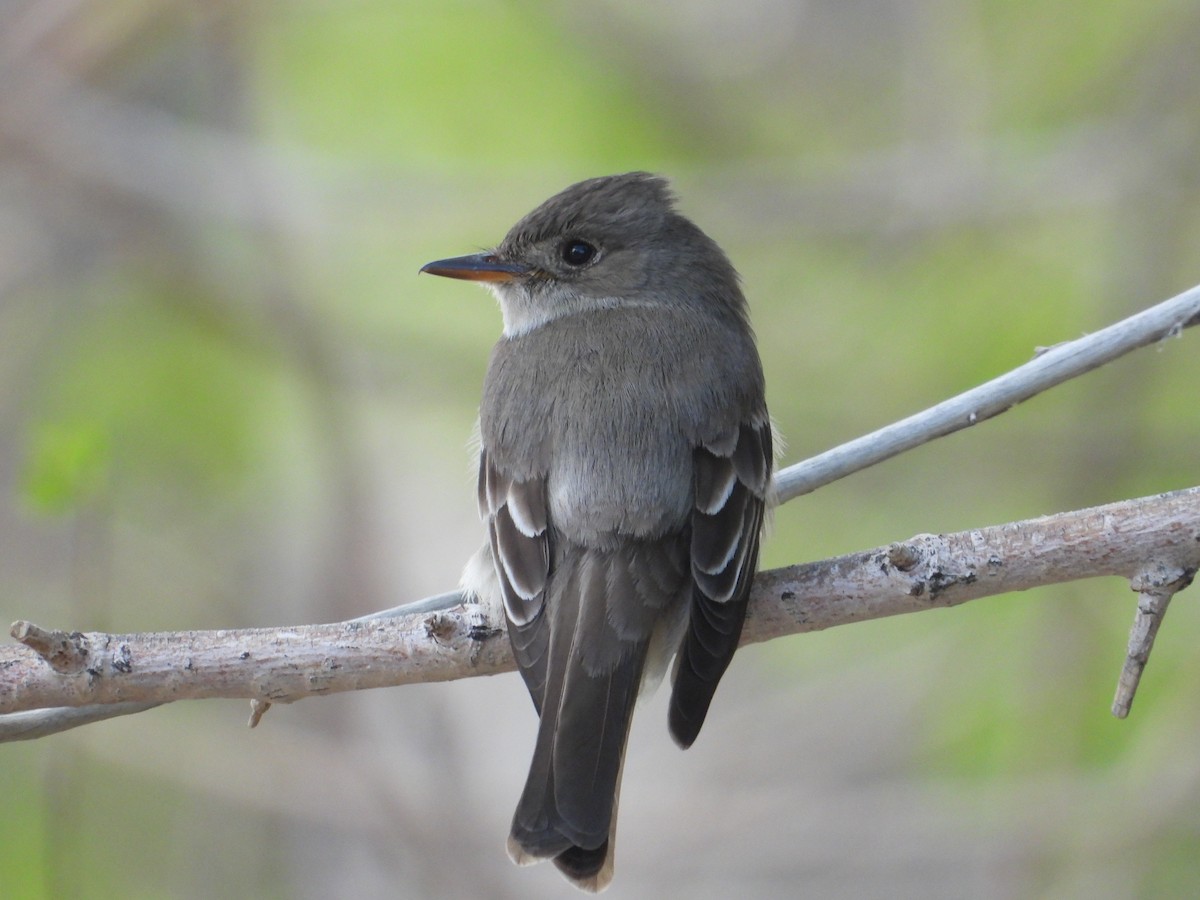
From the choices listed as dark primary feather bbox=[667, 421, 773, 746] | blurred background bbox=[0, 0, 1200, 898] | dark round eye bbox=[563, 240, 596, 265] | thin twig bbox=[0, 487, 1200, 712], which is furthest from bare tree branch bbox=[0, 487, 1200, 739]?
blurred background bbox=[0, 0, 1200, 898]

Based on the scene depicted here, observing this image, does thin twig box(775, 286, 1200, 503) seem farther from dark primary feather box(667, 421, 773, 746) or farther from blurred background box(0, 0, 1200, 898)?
blurred background box(0, 0, 1200, 898)

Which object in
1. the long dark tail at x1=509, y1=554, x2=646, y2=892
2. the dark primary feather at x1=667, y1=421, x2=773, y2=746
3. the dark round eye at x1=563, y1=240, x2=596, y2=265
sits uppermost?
the dark round eye at x1=563, y1=240, x2=596, y2=265

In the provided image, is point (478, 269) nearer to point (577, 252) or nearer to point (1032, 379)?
point (577, 252)

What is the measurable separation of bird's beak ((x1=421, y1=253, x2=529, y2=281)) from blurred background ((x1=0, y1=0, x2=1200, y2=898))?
6.41ft

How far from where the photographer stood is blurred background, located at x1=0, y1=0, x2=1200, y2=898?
5.57 metres

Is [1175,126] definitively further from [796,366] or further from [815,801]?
[815,801]

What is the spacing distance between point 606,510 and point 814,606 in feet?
1.98

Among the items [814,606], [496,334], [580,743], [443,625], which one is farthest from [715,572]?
[496,334]

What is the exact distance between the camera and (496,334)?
7555 mm

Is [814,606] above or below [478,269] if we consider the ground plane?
below

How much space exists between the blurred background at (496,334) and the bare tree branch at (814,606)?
2483 mm

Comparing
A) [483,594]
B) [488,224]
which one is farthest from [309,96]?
[483,594]

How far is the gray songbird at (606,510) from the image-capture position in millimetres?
3057

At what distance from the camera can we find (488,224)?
23.9 feet
